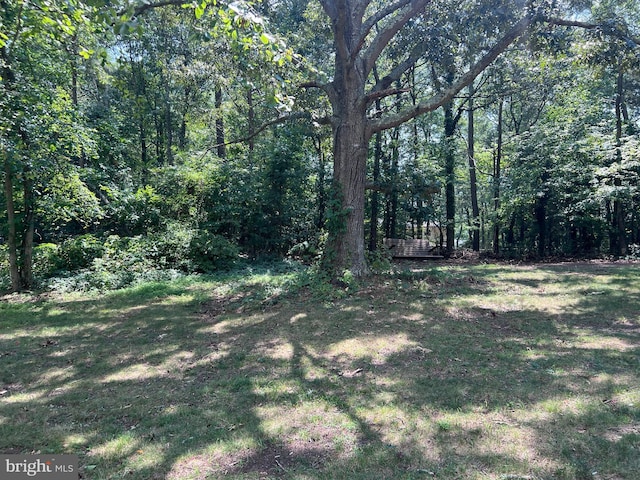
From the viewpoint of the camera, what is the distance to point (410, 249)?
1692cm

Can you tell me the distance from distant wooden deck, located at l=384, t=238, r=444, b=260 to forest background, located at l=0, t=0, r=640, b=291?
152 centimetres

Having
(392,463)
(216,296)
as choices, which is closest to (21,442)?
(392,463)

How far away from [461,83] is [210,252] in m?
7.89

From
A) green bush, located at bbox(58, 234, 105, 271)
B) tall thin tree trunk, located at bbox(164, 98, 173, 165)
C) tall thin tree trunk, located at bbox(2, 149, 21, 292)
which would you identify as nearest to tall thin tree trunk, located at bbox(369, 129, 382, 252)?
tall thin tree trunk, located at bbox(164, 98, 173, 165)

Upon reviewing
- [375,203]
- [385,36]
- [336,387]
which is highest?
[385,36]

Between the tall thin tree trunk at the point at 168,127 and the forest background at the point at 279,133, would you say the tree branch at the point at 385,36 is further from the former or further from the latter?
the tall thin tree trunk at the point at 168,127

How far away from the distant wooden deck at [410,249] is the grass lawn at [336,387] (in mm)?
9384

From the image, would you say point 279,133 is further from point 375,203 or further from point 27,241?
point 27,241

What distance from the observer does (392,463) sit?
8.03 ft

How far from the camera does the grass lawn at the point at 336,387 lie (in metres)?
2.50

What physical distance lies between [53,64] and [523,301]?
12081 millimetres

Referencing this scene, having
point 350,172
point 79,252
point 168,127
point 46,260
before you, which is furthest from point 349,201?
point 168,127

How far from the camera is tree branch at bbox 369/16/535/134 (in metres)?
7.62

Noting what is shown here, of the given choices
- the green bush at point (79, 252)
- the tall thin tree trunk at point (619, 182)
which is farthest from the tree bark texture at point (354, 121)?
the tall thin tree trunk at point (619, 182)
